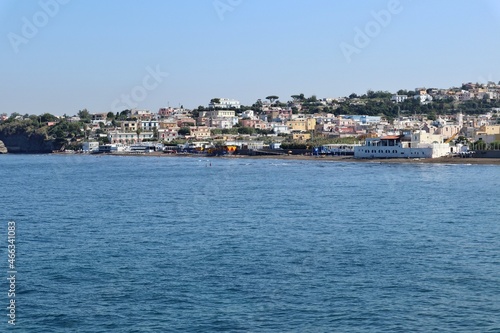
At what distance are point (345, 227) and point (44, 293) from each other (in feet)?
24.2

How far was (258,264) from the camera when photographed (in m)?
12.1

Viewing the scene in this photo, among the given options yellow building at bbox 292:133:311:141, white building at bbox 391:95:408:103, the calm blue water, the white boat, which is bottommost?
the calm blue water

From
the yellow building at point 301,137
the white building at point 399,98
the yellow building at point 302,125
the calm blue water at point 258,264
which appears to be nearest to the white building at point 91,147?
the yellow building at point 301,137

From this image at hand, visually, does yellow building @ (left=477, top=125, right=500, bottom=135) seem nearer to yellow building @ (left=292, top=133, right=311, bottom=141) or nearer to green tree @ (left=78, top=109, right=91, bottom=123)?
yellow building @ (left=292, top=133, right=311, bottom=141)

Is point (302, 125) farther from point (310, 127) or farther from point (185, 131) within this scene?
point (185, 131)

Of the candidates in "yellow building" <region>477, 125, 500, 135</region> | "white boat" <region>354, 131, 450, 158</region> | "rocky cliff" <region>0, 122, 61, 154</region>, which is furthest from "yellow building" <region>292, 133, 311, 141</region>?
"rocky cliff" <region>0, 122, 61, 154</region>

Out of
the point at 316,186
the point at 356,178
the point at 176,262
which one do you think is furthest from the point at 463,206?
the point at 356,178

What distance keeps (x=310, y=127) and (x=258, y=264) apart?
2581 inches

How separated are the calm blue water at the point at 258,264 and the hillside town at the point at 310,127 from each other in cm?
2950

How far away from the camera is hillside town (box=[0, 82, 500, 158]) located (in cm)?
5138

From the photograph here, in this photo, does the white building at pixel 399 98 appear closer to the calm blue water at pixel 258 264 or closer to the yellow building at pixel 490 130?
the yellow building at pixel 490 130

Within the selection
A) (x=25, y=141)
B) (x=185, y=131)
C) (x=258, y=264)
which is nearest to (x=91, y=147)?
(x=185, y=131)

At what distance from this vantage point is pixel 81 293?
1049 cm

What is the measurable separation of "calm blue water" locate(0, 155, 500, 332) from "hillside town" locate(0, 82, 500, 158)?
29.5m
